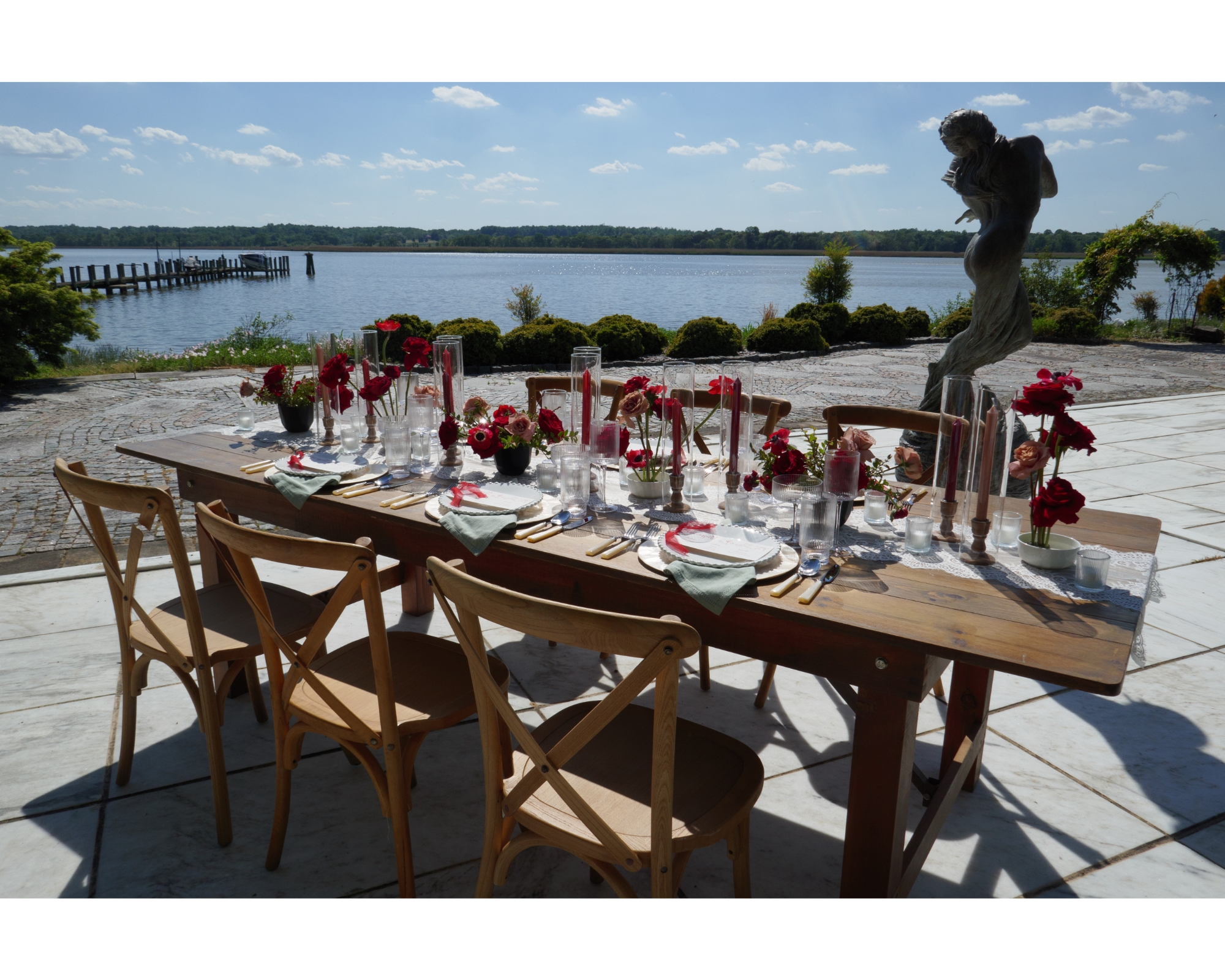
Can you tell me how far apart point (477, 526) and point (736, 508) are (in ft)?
2.25

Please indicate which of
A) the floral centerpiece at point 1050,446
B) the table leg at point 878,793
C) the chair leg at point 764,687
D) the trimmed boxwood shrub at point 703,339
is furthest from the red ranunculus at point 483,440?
the trimmed boxwood shrub at point 703,339

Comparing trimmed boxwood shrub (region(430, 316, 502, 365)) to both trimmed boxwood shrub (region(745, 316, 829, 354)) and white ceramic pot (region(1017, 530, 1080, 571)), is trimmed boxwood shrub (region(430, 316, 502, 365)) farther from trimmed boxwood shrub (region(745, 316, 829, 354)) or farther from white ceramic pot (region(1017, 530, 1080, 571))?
white ceramic pot (region(1017, 530, 1080, 571))

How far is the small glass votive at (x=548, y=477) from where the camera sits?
250 cm

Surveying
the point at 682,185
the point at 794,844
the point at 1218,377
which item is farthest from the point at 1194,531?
the point at 682,185

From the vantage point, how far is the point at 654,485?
235 cm

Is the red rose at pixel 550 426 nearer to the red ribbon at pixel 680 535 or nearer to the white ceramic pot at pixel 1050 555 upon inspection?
the red ribbon at pixel 680 535

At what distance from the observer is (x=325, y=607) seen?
1.84 metres

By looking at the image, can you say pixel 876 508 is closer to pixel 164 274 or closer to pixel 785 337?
pixel 785 337

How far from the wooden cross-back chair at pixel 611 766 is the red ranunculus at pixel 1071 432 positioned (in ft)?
3.35

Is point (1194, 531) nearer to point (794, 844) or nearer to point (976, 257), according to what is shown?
point (976, 257)

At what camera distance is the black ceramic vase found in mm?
2545

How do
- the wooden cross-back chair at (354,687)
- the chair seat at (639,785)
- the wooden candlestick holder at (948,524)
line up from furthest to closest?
the wooden candlestick holder at (948,524), the wooden cross-back chair at (354,687), the chair seat at (639,785)

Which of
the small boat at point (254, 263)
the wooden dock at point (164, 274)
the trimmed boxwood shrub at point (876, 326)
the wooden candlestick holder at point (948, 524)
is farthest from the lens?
the small boat at point (254, 263)
